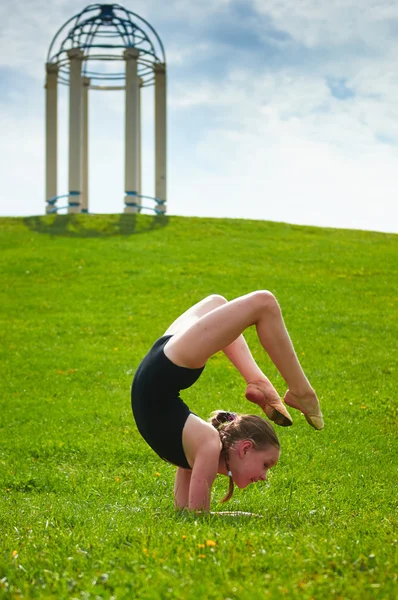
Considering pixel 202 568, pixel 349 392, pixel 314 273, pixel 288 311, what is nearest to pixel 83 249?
pixel 314 273

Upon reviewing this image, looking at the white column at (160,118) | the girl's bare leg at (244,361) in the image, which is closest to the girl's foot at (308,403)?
the girl's bare leg at (244,361)

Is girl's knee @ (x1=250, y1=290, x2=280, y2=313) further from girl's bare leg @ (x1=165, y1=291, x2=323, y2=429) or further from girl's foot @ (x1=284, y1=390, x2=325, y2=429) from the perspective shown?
girl's foot @ (x1=284, y1=390, x2=325, y2=429)

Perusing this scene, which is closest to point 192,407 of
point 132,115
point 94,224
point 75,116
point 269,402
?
point 269,402

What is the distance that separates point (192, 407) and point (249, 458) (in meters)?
4.52

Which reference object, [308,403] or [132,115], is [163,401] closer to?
[308,403]

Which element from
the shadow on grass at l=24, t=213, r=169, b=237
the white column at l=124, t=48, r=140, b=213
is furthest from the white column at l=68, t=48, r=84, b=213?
the white column at l=124, t=48, r=140, b=213

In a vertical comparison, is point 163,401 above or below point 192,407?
above

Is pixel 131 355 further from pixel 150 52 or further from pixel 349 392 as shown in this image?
pixel 150 52

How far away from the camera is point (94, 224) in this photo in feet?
81.5

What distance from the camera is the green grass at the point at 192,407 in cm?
318

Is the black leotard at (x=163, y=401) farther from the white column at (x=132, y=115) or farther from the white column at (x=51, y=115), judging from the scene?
the white column at (x=51, y=115)

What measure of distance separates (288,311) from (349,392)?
4758 mm

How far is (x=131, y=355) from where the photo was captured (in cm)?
1204

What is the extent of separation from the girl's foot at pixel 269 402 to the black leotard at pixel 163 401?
0.45 m
